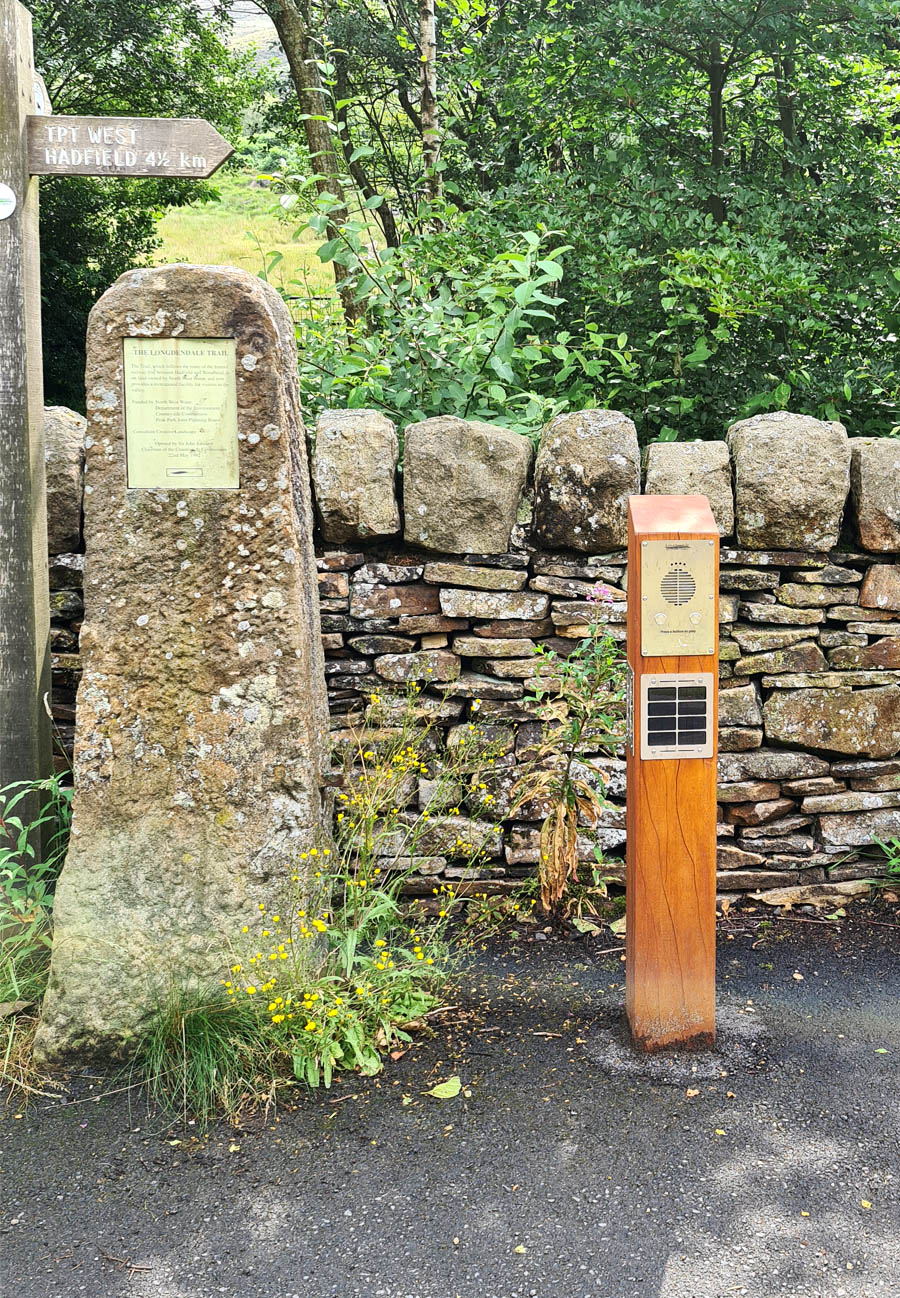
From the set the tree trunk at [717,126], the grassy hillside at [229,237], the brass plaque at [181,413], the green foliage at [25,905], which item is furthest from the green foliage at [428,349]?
the grassy hillside at [229,237]

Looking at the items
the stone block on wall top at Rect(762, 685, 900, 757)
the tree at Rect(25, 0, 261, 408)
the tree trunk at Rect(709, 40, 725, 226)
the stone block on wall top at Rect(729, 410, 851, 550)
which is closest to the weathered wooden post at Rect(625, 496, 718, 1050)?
the stone block on wall top at Rect(729, 410, 851, 550)

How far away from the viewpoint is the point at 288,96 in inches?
531

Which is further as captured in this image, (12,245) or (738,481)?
(738,481)

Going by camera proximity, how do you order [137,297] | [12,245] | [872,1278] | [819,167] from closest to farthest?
[872,1278], [137,297], [12,245], [819,167]

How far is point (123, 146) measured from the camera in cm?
336

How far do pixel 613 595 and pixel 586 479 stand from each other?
458 millimetres

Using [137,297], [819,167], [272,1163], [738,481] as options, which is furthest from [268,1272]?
[819,167]

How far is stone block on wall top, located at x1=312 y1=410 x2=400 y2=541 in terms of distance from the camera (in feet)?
12.0

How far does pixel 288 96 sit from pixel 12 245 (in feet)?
38.5

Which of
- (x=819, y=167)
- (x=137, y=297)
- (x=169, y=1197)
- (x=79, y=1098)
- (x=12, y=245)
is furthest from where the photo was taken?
(x=819, y=167)

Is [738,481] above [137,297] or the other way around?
the other way around

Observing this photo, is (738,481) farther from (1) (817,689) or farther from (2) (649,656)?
(2) (649,656)

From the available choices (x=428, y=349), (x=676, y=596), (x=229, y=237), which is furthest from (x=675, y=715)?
(x=229, y=237)

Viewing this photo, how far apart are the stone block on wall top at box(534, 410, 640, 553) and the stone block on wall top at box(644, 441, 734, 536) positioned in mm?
92
